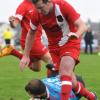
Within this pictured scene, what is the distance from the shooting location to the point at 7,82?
14859 mm

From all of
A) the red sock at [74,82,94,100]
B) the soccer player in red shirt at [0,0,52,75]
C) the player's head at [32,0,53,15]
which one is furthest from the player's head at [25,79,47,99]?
the soccer player in red shirt at [0,0,52,75]

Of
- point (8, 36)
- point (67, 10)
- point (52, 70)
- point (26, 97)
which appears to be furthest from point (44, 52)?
point (8, 36)

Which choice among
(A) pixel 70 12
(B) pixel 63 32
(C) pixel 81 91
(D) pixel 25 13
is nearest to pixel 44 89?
(C) pixel 81 91

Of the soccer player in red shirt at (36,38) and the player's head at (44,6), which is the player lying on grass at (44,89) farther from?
the soccer player in red shirt at (36,38)

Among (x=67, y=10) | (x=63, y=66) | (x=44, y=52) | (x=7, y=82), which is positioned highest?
(x=67, y=10)

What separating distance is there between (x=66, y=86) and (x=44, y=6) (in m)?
1.27

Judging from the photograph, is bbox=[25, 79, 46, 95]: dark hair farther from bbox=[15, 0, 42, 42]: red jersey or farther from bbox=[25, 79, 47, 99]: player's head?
bbox=[15, 0, 42, 42]: red jersey

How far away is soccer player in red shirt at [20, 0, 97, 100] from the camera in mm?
8875

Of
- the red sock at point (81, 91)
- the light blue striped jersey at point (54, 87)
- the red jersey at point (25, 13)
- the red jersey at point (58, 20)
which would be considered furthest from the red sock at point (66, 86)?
the red jersey at point (25, 13)

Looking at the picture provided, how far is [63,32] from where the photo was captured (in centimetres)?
946

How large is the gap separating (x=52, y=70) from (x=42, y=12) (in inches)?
50.6

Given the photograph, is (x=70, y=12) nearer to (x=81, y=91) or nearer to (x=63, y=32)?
(x=63, y=32)

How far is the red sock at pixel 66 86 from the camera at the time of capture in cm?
875

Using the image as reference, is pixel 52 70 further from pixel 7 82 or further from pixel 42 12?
pixel 7 82
